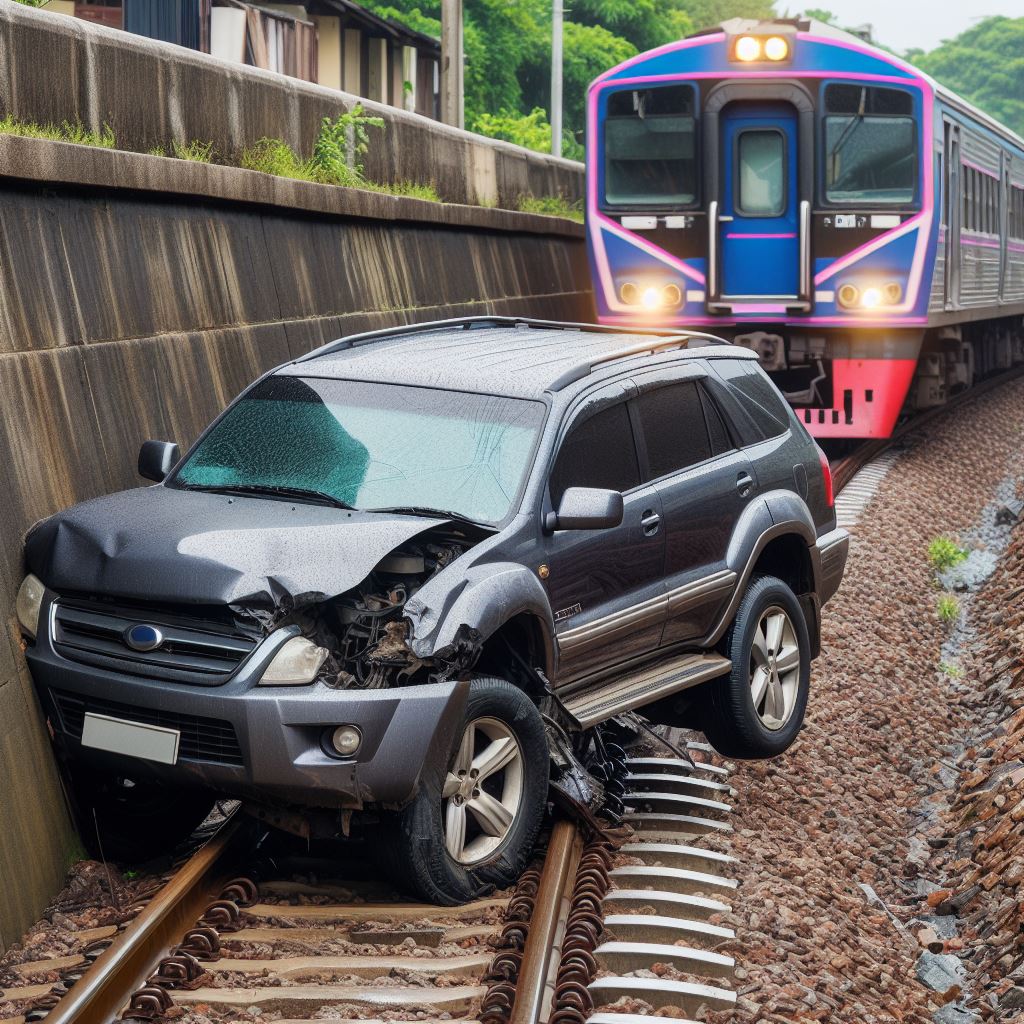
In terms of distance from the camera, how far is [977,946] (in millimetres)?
6582

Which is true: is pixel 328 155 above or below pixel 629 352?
above

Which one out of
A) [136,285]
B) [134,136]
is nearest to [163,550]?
[136,285]

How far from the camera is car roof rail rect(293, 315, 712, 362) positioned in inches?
299

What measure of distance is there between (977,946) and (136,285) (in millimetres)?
4771

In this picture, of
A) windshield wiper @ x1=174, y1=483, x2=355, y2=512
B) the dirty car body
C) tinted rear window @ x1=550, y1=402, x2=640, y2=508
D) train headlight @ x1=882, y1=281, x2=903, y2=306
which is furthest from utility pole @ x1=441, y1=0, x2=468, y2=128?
windshield wiper @ x1=174, y1=483, x2=355, y2=512

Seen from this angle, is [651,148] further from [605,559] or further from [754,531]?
[605,559]

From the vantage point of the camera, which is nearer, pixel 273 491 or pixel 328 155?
pixel 273 491

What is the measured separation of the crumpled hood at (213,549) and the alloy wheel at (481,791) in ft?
2.22

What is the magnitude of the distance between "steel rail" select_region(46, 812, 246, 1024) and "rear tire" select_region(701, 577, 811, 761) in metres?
2.39

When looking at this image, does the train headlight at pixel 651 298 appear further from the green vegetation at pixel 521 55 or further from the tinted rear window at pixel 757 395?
the green vegetation at pixel 521 55

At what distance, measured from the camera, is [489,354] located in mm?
7266

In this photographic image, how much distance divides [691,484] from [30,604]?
2744mm

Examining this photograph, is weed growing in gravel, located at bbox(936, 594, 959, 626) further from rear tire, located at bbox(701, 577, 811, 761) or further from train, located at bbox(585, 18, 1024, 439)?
rear tire, located at bbox(701, 577, 811, 761)

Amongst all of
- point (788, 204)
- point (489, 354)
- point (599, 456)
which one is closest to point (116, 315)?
point (489, 354)
